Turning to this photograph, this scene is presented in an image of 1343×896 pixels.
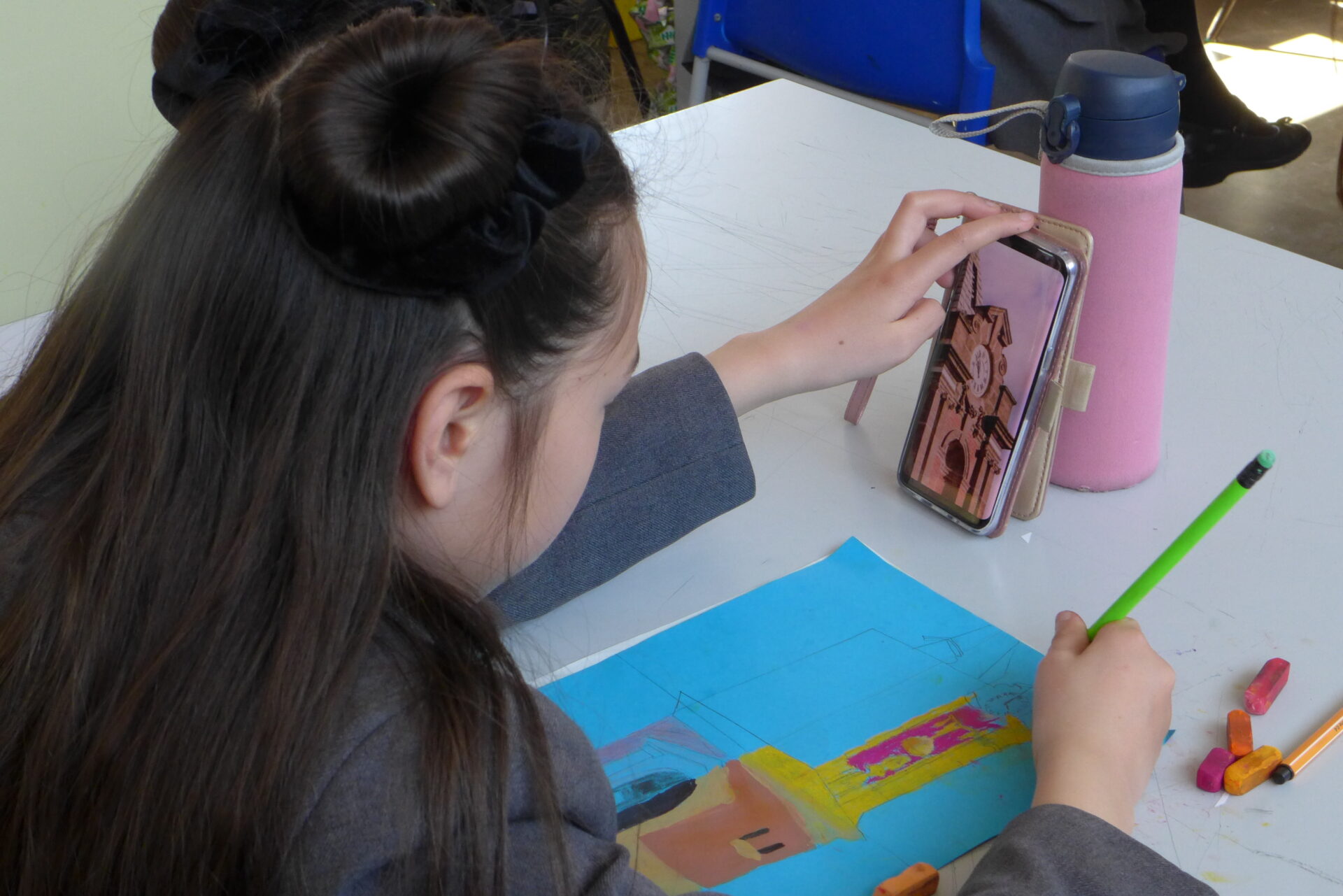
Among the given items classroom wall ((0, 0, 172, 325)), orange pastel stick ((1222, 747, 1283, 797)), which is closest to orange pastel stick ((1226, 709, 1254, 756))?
orange pastel stick ((1222, 747, 1283, 797))

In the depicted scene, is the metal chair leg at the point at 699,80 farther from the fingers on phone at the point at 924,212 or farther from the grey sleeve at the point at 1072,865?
the grey sleeve at the point at 1072,865

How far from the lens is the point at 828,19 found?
59.4 inches

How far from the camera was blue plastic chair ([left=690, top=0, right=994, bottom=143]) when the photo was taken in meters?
1.41

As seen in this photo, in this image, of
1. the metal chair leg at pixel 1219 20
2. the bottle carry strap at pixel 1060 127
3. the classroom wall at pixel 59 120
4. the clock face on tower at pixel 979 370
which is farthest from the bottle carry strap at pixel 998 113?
the metal chair leg at pixel 1219 20

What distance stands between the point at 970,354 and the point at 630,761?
0.33m

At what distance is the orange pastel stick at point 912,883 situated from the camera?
0.51m

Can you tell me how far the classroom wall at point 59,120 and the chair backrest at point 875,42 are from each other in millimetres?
864

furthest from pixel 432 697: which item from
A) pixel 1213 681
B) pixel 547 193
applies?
pixel 1213 681

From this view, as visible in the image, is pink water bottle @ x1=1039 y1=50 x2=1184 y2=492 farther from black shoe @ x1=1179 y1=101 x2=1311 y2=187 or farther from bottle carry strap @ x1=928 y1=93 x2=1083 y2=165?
black shoe @ x1=1179 y1=101 x2=1311 y2=187

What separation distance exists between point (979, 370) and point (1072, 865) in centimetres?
32

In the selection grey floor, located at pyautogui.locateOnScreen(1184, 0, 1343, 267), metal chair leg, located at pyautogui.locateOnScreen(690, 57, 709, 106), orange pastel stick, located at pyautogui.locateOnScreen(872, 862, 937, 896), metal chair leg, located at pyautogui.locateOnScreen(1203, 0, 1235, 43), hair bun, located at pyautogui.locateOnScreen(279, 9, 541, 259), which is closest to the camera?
hair bun, located at pyautogui.locateOnScreen(279, 9, 541, 259)

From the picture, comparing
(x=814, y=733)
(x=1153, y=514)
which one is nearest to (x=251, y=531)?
(x=814, y=733)

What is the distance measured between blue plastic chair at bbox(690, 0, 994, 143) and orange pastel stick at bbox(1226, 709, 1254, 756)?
2.96 ft

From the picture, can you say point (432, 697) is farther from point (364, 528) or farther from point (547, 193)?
point (547, 193)
